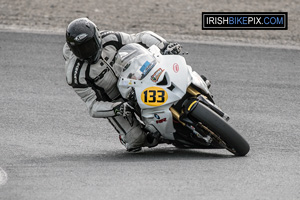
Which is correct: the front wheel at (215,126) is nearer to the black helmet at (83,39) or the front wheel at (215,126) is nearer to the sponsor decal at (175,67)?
the sponsor decal at (175,67)

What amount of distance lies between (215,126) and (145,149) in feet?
5.11

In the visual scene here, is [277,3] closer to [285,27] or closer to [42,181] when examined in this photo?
[285,27]

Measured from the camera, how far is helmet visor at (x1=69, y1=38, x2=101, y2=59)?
7.41 m

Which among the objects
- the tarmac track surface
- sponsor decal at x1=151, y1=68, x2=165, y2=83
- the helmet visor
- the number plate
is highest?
the helmet visor

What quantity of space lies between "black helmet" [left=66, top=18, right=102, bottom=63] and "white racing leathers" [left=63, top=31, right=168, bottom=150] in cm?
19

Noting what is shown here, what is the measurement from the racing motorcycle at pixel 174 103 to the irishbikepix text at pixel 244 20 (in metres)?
8.60

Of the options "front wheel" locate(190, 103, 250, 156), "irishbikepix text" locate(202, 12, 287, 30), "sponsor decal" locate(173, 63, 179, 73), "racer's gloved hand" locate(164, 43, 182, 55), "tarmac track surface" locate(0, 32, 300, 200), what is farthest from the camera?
"irishbikepix text" locate(202, 12, 287, 30)

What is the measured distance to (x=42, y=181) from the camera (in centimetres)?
671

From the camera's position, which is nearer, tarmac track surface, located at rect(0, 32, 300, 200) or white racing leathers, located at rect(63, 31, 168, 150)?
tarmac track surface, located at rect(0, 32, 300, 200)

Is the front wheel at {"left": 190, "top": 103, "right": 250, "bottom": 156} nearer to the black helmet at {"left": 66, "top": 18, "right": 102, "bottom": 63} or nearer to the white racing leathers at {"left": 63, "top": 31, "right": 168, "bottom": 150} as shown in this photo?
the white racing leathers at {"left": 63, "top": 31, "right": 168, "bottom": 150}

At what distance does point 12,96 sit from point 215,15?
23.4 ft

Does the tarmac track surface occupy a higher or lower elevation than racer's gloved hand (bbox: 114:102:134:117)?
lower

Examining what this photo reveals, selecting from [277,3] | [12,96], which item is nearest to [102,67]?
[12,96]

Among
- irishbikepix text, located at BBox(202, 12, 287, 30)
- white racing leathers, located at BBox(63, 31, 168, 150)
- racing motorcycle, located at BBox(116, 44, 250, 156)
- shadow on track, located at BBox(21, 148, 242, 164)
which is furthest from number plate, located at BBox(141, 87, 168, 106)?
A: irishbikepix text, located at BBox(202, 12, 287, 30)
